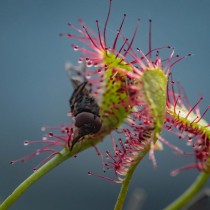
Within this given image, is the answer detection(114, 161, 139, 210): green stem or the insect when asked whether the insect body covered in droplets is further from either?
detection(114, 161, 139, 210): green stem

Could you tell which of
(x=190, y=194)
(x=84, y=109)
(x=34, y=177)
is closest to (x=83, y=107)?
(x=84, y=109)

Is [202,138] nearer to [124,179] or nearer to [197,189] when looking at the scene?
[197,189]

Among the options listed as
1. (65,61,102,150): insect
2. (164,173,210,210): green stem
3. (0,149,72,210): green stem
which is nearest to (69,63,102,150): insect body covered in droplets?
(65,61,102,150): insect

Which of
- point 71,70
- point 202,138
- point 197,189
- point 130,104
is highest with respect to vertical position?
point 71,70

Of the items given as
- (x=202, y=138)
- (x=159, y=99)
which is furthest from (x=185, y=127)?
(x=159, y=99)

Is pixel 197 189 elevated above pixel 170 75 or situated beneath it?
situated beneath

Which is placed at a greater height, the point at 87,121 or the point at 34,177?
the point at 87,121

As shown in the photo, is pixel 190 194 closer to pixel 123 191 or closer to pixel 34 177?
pixel 123 191
